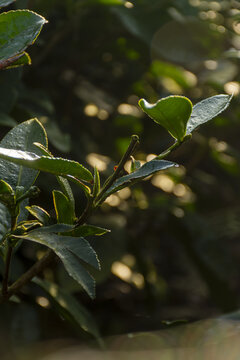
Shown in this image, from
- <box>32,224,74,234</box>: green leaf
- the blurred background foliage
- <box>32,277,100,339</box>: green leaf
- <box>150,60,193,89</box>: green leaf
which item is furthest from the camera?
<box>150,60,193,89</box>: green leaf

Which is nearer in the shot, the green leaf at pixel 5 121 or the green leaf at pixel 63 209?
→ the green leaf at pixel 63 209

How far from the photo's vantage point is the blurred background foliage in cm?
117

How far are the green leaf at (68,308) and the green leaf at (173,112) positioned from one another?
1.20 ft

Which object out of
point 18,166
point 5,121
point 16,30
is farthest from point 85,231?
point 5,121

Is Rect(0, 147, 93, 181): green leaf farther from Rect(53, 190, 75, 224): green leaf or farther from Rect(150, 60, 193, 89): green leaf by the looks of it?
Rect(150, 60, 193, 89): green leaf

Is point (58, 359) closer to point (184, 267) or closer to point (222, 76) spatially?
point (222, 76)

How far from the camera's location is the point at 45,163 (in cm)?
57

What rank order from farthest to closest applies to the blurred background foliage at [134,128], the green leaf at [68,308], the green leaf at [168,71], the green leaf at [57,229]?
the green leaf at [168,71], the blurred background foliage at [134,128], the green leaf at [68,308], the green leaf at [57,229]

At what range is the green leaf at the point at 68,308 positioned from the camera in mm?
847

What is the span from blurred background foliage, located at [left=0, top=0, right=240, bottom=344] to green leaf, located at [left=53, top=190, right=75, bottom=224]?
37 cm

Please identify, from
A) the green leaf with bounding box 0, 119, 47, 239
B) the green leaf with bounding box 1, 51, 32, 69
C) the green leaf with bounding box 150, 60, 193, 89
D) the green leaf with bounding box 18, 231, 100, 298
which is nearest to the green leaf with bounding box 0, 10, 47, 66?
the green leaf with bounding box 1, 51, 32, 69

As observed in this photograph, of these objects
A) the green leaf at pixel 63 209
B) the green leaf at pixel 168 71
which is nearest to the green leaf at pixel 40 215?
the green leaf at pixel 63 209

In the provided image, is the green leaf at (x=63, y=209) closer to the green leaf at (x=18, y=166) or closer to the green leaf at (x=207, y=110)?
the green leaf at (x=18, y=166)

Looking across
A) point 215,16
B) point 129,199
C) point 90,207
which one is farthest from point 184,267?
point 90,207
